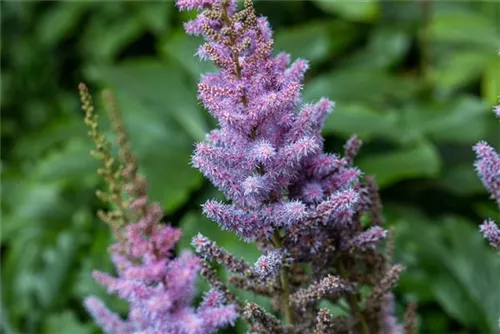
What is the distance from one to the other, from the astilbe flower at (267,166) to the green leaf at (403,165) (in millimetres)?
1678

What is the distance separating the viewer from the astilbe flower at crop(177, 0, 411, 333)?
124 cm

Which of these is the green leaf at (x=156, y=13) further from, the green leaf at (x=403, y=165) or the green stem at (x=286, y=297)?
the green stem at (x=286, y=297)

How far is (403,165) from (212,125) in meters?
1.03

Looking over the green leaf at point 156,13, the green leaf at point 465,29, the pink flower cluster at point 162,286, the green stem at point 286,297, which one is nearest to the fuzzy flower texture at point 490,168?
the green stem at point 286,297

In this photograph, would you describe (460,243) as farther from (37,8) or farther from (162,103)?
(37,8)

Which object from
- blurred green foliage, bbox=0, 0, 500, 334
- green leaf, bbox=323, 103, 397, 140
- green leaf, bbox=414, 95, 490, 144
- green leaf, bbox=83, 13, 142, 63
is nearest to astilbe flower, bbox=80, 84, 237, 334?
blurred green foliage, bbox=0, 0, 500, 334

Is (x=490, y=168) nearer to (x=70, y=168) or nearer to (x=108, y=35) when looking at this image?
(x=70, y=168)

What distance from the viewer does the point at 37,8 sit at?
5.49 meters

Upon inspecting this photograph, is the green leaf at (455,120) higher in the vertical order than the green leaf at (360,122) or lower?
higher

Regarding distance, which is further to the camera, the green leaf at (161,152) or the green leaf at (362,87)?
the green leaf at (362,87)

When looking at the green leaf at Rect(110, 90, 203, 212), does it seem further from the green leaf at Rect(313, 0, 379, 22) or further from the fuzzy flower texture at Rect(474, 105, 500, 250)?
the fuzzy flower texture at Rect(474, 105, 500, 250)

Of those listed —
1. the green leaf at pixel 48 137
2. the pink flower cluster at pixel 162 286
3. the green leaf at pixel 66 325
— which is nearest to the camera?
the pink flower cluster at pixel 162 286

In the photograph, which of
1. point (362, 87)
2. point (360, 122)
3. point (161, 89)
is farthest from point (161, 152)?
point (362, 87)

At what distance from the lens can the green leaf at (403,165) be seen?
10.1 feet
